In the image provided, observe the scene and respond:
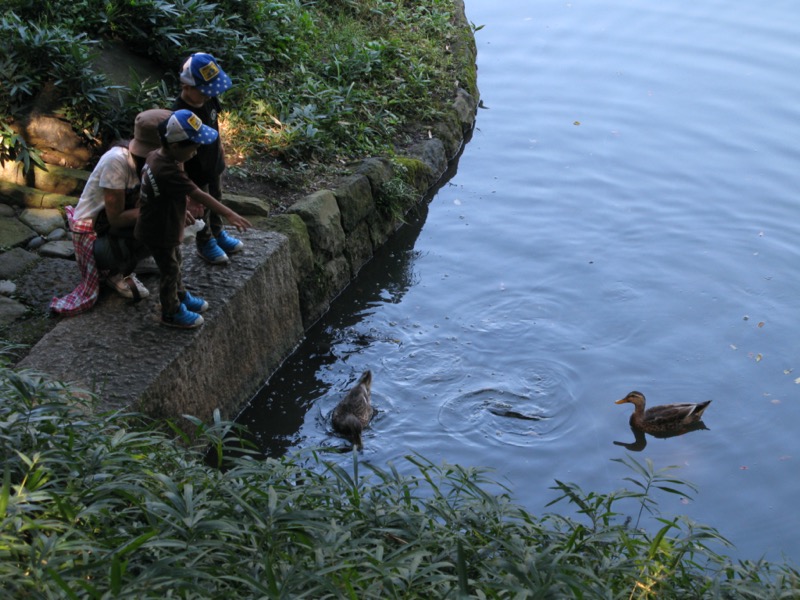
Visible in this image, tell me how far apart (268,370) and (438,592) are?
4.85 metres

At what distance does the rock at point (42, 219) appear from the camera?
831 centimetres

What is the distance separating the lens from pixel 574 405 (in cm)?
809

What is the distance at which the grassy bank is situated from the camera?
893 cm

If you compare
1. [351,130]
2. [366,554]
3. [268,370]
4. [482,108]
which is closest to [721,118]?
[482,108]

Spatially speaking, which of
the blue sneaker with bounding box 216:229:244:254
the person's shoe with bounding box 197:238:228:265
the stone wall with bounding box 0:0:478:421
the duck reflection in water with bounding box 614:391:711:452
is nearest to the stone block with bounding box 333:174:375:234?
the stone wall with bounding box 0:0:478:421

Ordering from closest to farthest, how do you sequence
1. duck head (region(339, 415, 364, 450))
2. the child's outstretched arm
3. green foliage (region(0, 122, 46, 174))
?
the child's outstretched arm, duck head (region(339, 415, 364, 450)), green foliage (region(0, 122, 46, 174))

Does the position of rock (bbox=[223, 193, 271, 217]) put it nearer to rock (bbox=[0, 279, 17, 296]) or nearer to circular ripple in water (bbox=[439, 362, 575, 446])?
rock (bbox=[0, 279, 17, 296])

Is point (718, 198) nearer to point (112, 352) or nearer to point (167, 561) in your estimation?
point (112, 352)

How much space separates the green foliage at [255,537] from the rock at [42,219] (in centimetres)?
356

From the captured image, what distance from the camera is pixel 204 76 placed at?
6988 millimetres

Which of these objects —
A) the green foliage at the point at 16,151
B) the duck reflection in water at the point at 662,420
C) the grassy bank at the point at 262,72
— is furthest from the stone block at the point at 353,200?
the duck reflection in water at the point at 662,420

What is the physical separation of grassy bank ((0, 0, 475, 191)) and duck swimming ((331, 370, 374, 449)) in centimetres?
298

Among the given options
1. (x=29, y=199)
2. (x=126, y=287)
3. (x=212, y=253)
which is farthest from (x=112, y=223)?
(x=29, y=199)

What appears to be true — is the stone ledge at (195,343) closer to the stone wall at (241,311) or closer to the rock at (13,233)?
the stone wall at (241,311)
